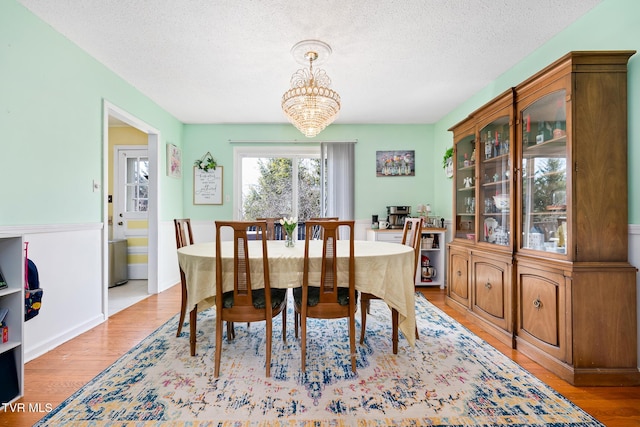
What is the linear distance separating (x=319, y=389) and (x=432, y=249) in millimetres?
3024

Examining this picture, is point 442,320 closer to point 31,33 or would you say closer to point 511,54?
point 511,54

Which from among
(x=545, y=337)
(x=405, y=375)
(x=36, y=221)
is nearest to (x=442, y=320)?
(x=545, y=337)

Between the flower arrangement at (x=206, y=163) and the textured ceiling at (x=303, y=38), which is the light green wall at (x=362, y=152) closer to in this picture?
the flower arrangement at (x=206, y=163)

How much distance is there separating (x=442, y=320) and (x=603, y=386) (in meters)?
1.25

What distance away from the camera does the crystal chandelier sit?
8.18 feet

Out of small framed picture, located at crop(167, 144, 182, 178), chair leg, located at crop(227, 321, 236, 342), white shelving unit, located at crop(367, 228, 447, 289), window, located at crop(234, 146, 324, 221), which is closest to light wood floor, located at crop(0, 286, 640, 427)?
chair leg, located at crop(227, 321, 236, 342)

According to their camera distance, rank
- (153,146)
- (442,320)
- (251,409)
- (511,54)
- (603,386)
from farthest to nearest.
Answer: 1. (153,146)
2. (442,320)
3. (511,54)
4. (603,386)
5. (251,409)

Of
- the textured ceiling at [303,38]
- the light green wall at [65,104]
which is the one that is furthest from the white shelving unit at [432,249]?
the textured ceiling at [303,38]

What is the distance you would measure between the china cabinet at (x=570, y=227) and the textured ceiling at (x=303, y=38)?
546mm

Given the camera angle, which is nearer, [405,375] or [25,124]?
[405,375]

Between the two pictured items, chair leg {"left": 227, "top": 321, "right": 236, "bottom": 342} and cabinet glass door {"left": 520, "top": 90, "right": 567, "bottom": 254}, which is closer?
cabinet glass door {"left": 520, "top": 90, "right": 567, "bottom": 254}

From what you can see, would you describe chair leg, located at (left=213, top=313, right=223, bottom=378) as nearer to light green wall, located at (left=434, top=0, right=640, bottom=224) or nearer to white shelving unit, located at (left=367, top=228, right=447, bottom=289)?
light green wall, located at (left=434, top=0, right=640, bottom=224)

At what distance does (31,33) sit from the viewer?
222cm

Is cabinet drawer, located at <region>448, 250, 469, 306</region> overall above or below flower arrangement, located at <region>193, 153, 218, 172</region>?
below
